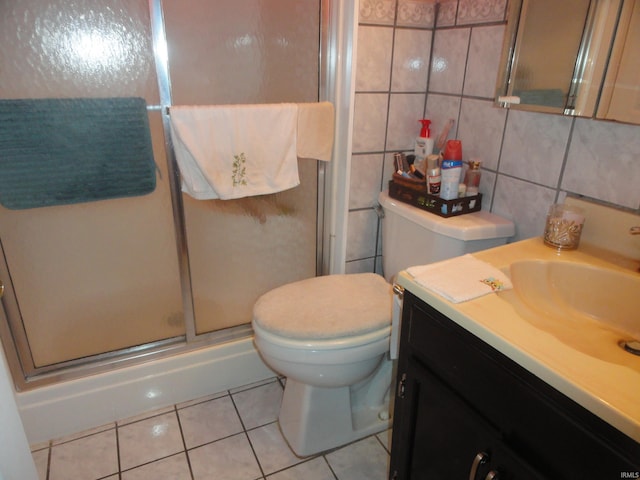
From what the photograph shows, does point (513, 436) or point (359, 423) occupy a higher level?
point (513, 436)

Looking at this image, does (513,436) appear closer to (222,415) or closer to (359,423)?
(359,423)

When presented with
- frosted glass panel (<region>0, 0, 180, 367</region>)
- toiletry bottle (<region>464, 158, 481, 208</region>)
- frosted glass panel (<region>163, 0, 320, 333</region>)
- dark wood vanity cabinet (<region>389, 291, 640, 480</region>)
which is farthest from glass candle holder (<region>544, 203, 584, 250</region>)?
frosted glass panel (<region>0, 0, 180, 367</region>)

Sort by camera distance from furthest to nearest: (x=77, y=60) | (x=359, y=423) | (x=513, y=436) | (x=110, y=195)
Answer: (x=359, y=423)
(x=110, y=195)
(x=77, y=60)
(x=513, y=436)

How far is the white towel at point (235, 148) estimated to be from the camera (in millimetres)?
1352

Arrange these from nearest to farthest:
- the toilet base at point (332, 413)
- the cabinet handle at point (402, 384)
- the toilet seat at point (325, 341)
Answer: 1. the cabinet handle at point (402, 384)
2. the toilet seat at point (325, 341)
3. the toilet base at point (332, 413)

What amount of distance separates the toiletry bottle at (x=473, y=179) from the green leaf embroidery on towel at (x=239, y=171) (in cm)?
71

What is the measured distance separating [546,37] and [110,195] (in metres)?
1.28

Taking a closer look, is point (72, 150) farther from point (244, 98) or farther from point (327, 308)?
point (327, 308)

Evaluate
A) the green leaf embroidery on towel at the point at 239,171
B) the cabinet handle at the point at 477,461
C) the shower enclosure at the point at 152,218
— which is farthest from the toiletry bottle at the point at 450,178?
the cabinet handle at the point at 477,461

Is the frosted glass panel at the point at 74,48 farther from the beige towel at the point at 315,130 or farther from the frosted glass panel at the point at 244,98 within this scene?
the beige towel at the point at 315,130

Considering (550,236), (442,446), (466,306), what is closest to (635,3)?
(550,236)

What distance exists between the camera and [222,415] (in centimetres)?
168

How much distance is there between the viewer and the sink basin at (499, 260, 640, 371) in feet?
2.98

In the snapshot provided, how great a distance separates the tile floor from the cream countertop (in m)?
0.84
